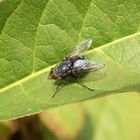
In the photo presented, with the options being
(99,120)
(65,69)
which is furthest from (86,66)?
(99,120)

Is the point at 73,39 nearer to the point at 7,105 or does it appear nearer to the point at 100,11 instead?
the point at 100,11

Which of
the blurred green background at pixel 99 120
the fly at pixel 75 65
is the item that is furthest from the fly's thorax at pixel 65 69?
the blurred green background at pixel 99 120

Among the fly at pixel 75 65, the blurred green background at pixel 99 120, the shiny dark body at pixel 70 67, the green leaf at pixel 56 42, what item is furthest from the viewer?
the blurred green background at pixel 99 120

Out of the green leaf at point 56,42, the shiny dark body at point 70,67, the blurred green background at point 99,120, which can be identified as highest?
the green leaf at point 56,42

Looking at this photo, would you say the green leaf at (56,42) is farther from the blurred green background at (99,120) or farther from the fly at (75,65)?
the blurred green background at (99,120)

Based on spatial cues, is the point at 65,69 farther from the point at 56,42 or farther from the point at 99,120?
the point at 99,120
